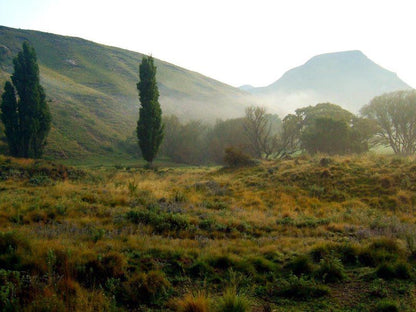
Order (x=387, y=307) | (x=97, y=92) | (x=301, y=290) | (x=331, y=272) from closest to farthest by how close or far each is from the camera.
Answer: (x=387, y=307), (x=301, y=290), (x=331, y=272), (x=97, y=92)

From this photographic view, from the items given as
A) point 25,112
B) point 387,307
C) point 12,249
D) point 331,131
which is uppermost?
point 331,131

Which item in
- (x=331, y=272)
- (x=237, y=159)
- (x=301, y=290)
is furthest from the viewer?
(x=237, y=159)

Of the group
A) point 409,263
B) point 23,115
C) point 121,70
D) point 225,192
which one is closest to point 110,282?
point 409,263

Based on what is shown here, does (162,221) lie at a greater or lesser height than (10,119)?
lesser

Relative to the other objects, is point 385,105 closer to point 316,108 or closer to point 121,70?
point 316,108

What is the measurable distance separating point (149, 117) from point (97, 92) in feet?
196

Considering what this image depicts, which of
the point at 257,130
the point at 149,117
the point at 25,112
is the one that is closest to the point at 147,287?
the point at 149,117

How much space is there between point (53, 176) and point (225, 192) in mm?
13633

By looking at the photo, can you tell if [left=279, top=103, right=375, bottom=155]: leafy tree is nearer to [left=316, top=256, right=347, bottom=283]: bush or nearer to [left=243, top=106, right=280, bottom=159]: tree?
[left=243, top=106, right=280, bottom=159]: tree

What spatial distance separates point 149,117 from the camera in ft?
133

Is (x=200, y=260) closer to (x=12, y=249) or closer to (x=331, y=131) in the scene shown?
(x=12, y=249)

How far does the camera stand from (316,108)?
157ft

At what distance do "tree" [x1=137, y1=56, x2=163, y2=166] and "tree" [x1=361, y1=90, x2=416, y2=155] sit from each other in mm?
32534

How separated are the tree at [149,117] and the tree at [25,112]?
12921 millimetres
